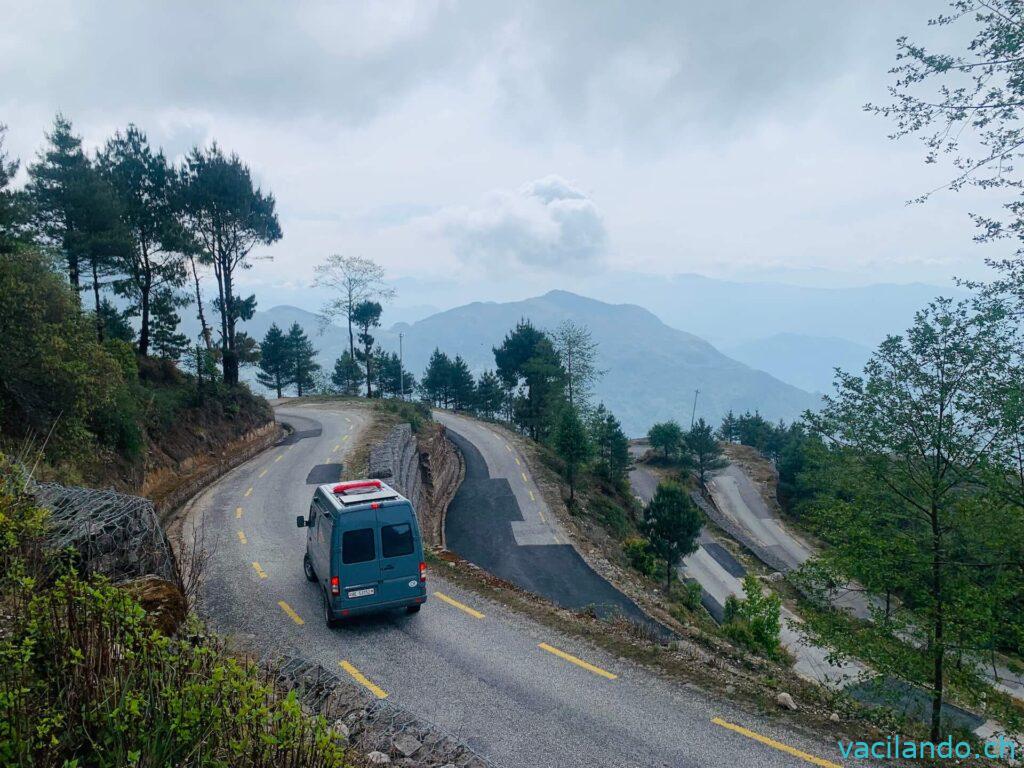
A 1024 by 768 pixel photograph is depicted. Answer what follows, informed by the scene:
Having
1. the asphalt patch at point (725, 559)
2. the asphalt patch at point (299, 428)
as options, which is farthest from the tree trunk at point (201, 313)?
the asphalt patch at point (725, 559)

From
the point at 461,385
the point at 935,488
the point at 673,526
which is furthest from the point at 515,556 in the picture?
the point at 461,385

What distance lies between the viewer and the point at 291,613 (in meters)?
Result: 12.5

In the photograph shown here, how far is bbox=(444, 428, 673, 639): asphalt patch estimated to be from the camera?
19.2 m

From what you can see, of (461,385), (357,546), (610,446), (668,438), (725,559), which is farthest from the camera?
(461,385)

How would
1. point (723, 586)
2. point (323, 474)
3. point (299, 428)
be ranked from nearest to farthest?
point (323, 474)
point (299, 428)
point (723, 586)

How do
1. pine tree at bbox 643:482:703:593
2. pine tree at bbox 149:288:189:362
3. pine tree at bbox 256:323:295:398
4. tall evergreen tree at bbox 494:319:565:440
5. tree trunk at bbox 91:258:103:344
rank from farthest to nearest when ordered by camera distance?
1. pine tree at bbox 256:323:295:398
2. tall evergreen tree at bbox 494:319:565:440
3. pine tree at bbox 149:288:189:362
4. pine tree at bbox 643:482:703:593
5. tree trunk at bbox 91:258:103:344

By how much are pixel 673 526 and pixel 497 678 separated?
23.1m

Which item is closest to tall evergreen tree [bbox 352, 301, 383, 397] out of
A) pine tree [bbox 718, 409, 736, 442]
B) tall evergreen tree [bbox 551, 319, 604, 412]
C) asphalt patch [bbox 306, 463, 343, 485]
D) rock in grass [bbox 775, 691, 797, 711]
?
tall evergreen tree [bbox 551, 319, 604, 412]

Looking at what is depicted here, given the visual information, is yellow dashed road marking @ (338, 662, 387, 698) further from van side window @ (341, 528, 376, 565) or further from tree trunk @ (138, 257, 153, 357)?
tree trunk @ (138, 257, 153, 357)

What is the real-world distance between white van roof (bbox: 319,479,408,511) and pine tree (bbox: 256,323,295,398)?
211ft

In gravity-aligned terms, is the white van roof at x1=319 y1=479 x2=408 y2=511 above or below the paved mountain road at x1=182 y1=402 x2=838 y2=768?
above

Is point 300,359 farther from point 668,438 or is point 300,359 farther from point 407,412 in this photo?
point 668,438

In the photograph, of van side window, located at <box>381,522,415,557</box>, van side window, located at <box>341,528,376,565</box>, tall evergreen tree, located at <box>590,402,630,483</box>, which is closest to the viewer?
van side window, located at <box>341,528,376,565</box>

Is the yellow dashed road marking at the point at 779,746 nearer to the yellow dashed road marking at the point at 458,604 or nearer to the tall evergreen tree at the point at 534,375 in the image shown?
the yellow dashed road marking at the point at 458,604
